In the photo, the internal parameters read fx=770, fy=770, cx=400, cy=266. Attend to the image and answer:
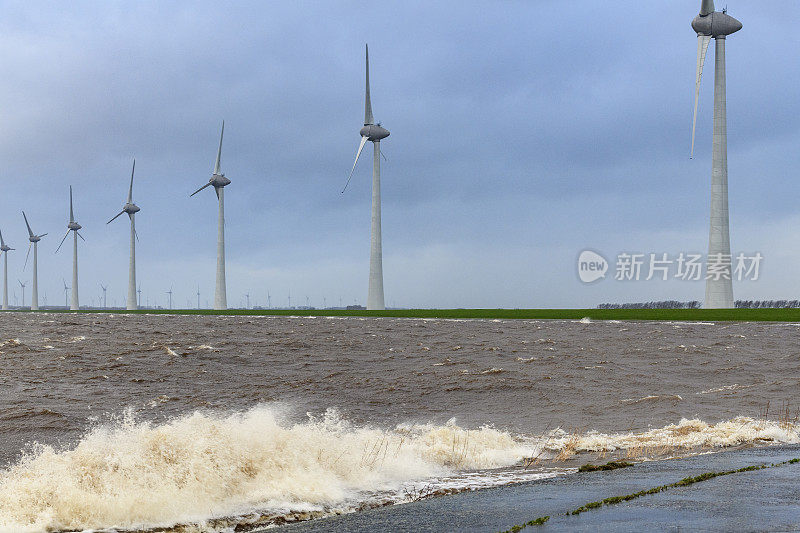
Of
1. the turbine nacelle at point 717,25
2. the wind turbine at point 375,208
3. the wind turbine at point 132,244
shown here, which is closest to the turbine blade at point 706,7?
the turbine nacelle at point 717,25

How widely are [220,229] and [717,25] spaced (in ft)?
284

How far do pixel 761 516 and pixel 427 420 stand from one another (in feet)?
40.9

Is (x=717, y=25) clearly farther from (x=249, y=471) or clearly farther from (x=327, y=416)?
(x=249, y=471)

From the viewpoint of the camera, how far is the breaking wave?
10820mm

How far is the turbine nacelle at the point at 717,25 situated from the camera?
→ 3487 inches

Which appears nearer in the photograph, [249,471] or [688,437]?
[249,471]

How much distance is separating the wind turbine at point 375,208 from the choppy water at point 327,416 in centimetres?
5994

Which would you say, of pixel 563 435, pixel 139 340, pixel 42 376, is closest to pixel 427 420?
pixel 563 435

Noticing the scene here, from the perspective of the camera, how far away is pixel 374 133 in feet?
383

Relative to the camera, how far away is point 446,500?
35.8ft

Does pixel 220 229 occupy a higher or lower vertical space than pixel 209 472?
higher

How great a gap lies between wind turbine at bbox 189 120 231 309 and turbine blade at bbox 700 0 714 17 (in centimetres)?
7968

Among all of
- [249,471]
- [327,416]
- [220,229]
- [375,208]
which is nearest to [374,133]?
Answer: [375,208]

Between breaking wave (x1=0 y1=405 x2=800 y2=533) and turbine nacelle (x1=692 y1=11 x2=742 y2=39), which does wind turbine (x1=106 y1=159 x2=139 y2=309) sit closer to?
turbine nacelle (x1=692 y1=11 x2=742 y2=39)
